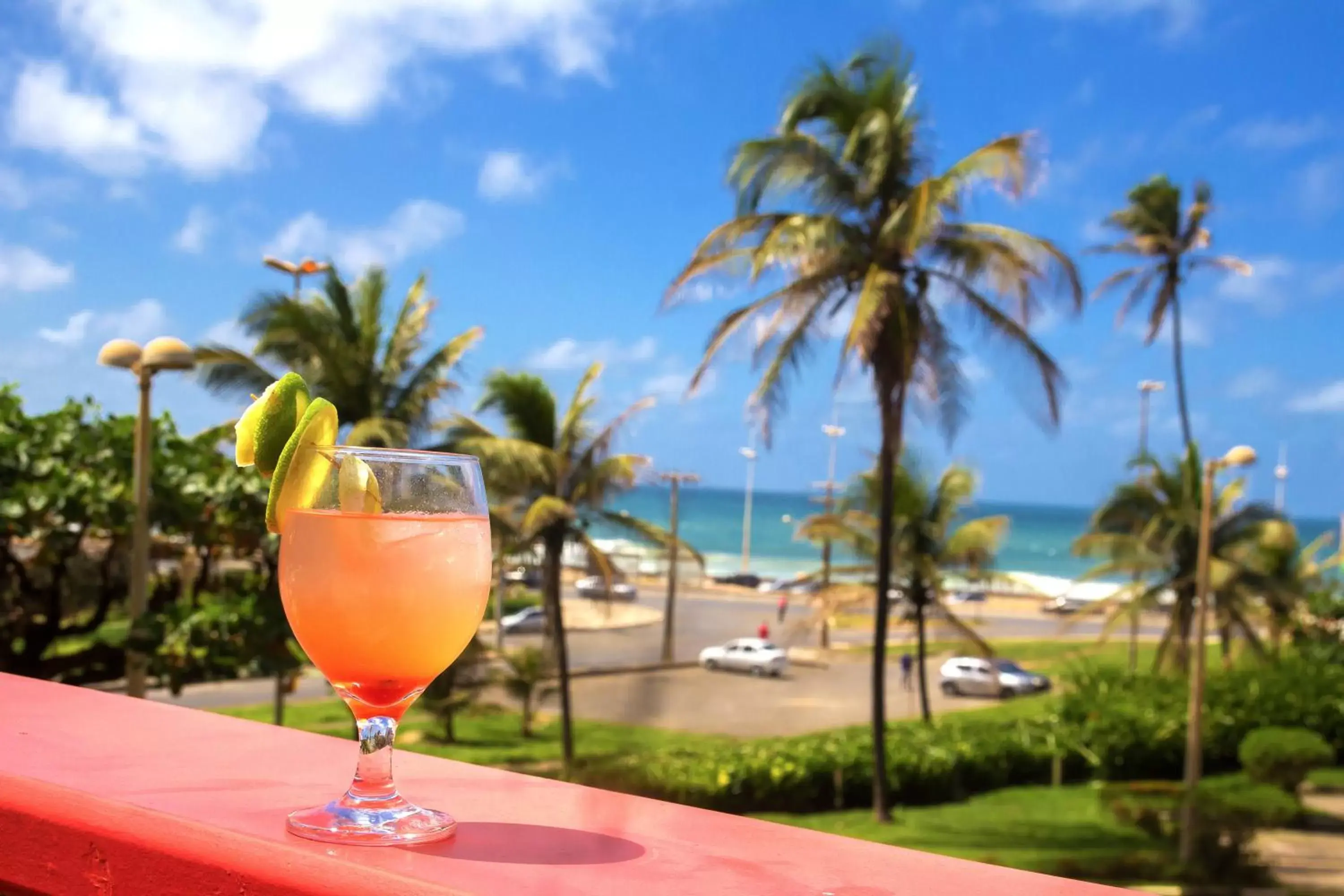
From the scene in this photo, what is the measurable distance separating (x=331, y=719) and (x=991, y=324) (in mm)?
16373

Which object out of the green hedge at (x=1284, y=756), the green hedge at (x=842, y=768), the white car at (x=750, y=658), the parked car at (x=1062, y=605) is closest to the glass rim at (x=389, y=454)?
the green hedge at (x=842, y=768)

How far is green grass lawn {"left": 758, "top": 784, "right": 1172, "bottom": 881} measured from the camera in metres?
19.0

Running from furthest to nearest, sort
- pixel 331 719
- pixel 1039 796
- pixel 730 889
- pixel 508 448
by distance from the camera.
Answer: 1. pixel 331 719
2. pixel 1039 796
3. pixel 508 448
4. pixel 730 889

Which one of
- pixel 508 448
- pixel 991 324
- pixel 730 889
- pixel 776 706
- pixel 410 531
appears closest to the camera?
pixel 730 889

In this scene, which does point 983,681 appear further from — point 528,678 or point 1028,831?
point 1028,831

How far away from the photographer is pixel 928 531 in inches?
1089

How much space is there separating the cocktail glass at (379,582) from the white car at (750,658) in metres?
38.4

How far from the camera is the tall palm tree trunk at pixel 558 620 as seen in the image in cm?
2183

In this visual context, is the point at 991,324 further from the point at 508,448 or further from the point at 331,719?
the point at 331,719

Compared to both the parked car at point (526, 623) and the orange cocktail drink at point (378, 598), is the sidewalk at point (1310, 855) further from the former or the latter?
the parked car at point (526, 623)

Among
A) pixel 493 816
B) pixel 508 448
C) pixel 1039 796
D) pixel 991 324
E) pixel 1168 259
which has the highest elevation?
pixel 1168 259

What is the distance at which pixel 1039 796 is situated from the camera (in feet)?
80.5

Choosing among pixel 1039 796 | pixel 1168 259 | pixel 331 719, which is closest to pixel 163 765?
pixel 1039 796

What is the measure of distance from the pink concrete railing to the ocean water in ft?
224
